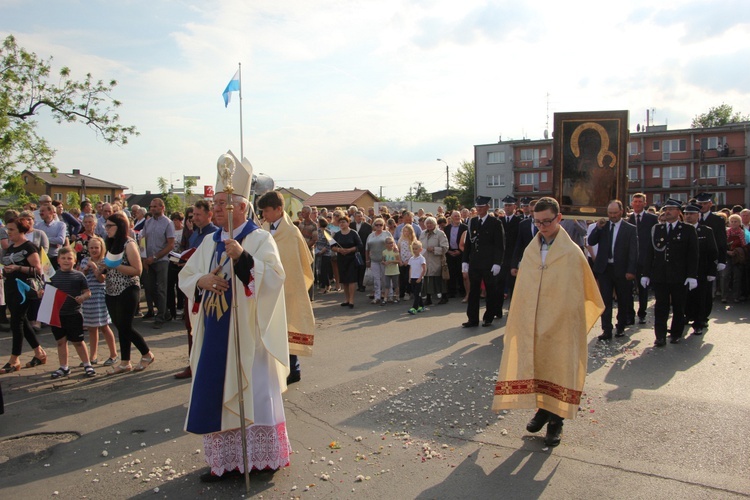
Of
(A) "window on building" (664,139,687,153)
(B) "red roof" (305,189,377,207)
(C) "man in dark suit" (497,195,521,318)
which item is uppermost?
(A) "window on building" (664,139,687,153)

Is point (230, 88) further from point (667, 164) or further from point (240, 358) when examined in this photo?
point (667, 164)

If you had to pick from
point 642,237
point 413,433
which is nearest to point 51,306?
point 413,433

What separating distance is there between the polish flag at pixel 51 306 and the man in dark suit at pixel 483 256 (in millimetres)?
6344

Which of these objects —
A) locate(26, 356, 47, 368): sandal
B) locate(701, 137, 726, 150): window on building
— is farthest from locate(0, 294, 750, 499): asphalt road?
locate(701, 137, 726, 150): window on building

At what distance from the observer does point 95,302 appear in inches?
316

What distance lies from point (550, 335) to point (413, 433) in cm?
156

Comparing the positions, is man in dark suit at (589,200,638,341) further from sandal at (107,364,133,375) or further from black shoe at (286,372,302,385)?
sandal at (107,364,133,375)

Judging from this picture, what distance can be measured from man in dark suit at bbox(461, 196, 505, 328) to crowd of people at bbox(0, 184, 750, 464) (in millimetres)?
25

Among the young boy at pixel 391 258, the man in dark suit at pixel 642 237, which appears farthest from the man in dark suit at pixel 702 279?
the young boy at pixel 391 258

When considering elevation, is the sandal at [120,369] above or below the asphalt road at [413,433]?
above

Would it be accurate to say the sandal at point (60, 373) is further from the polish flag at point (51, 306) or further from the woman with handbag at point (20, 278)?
the woman with handbag at point (20, 278)

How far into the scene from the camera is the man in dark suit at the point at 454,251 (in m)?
14.4

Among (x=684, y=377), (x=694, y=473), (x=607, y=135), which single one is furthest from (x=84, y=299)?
(x=607, y=135)

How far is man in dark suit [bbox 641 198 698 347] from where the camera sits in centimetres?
907
